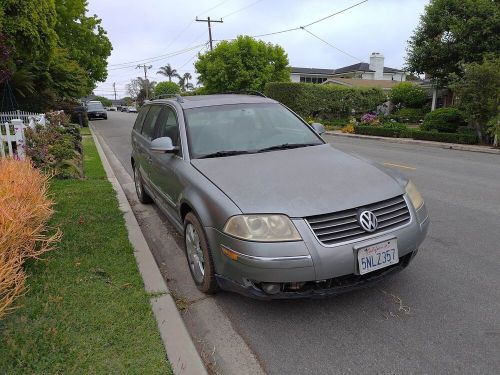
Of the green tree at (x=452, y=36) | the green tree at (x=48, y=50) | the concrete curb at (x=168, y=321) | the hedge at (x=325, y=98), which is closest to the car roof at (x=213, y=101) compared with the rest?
the concrete curb at (x=168, y=321)

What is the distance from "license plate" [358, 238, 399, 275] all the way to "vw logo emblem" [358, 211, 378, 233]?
0.39 ft

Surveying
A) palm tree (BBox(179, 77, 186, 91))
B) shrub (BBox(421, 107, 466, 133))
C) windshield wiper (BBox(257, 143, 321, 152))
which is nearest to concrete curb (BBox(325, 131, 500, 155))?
shrub (BBox(421, 107, 466, 133))

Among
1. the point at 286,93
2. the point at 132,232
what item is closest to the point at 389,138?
the point at 286,93

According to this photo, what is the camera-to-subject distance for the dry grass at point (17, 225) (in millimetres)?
2888

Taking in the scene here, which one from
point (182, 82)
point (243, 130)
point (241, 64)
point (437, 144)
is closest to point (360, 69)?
point (241, 64)

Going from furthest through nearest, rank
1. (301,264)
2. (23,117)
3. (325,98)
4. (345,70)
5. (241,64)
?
(345,70) < (241,64) < (325,98) < (23,117) < (301,264)

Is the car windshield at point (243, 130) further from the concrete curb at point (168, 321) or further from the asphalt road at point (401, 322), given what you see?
the asphalt road at point (401, 322)

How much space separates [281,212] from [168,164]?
72.7 inches

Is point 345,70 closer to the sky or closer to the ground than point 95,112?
closer to the sky

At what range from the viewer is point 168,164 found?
4.28 metres

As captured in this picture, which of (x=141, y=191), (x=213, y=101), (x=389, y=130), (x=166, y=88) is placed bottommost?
(x=389, y=130)

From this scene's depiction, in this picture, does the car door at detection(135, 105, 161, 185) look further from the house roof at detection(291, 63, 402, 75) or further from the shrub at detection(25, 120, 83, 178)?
the house roof at detection(291, 63, 402, 75)

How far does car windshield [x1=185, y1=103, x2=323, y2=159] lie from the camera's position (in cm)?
403

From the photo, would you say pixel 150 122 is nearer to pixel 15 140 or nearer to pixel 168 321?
pixel 168 321
